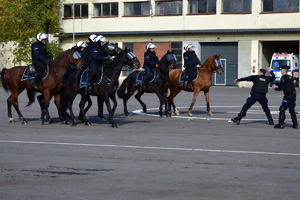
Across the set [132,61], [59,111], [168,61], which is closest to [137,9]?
[168,61]

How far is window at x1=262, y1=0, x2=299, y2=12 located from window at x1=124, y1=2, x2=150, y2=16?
36.1 feet

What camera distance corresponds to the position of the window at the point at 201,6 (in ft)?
156

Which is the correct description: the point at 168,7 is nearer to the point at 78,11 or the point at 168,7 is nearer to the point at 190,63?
the point at 78,11

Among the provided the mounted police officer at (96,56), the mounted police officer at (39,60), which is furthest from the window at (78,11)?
the mounted police officer at (96,56)

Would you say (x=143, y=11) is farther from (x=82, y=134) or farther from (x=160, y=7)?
(x=82, y=134)

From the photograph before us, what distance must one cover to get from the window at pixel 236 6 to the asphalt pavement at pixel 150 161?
30.5 m

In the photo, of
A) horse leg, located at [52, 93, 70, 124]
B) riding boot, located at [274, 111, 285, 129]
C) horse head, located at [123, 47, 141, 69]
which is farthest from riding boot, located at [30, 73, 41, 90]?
riding boot, located at [274, 111, 285, 129]

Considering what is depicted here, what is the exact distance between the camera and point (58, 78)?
1630 centimetres

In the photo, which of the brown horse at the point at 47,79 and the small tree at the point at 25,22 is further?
the small tree at the point at 25,22

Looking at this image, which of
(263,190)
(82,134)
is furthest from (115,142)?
(263,190)

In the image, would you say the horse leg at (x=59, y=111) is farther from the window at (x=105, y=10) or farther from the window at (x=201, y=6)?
the window at (x=105, y=10)

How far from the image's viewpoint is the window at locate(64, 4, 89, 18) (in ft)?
174

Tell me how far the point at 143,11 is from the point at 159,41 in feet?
10.7

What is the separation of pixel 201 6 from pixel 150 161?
39269 mm
